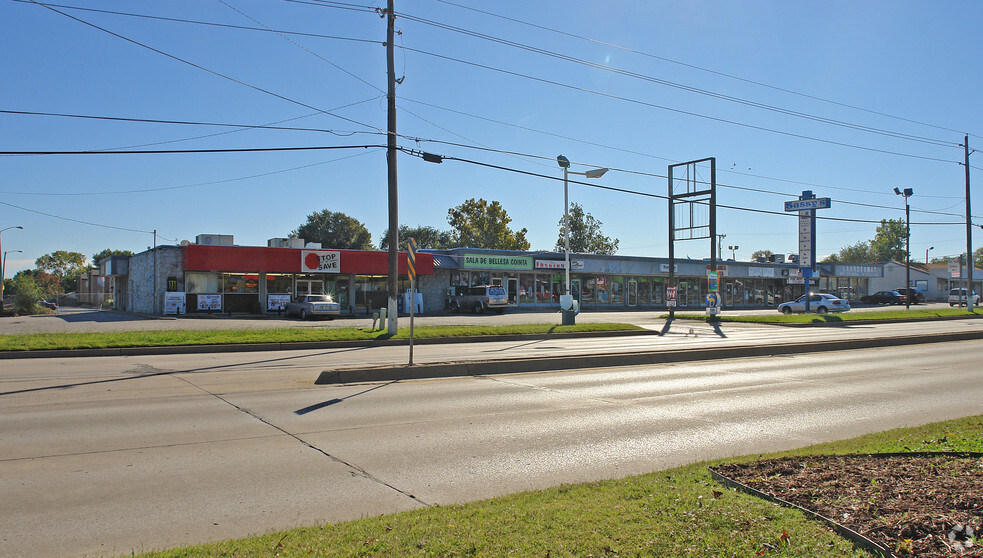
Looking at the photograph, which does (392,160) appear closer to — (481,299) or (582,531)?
(582,531)

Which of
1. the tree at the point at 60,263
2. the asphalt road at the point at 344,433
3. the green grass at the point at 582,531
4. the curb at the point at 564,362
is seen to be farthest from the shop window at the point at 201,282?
the tree at the point at 60,263

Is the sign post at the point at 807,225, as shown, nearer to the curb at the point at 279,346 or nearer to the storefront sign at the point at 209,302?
the curb at the point at 279,346

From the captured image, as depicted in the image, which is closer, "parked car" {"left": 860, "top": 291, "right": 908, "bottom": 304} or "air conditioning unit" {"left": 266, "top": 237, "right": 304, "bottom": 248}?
"air conditioning unit" {"left": 266, "top": 237, "right": 304, "bottom": 248}

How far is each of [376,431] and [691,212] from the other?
30.7 meters

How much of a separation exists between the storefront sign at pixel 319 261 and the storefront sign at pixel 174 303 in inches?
282

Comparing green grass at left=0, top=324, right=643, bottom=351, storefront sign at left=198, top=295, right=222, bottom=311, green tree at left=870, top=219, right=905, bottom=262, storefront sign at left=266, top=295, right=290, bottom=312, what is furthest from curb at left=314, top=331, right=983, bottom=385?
green tree at left=870, top=219, right=905, bottom=262

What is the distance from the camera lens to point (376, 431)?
7934 millimetres

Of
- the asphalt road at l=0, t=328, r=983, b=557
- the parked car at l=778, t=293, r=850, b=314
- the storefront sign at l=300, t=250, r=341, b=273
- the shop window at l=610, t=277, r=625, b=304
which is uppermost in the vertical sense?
the storefront sign at l=300, t=250, r=341, b=273

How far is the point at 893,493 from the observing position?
14.4 feet

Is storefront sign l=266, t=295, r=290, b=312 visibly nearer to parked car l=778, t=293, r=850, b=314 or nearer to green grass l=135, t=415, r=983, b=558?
parked car l=778, t=293, r=850, b=314

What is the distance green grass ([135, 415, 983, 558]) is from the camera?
3.64 metres

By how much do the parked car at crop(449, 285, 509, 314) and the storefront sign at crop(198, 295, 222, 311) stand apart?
1537cm

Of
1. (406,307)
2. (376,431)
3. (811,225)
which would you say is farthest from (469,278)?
(376,431)

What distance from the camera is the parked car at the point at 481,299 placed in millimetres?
42812
